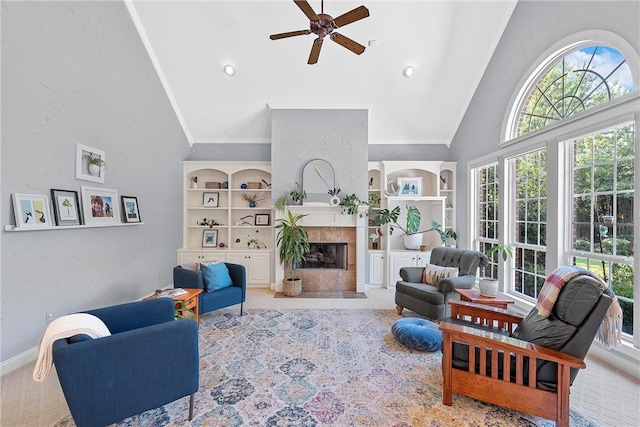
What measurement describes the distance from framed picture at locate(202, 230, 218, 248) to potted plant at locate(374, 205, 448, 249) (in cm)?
311

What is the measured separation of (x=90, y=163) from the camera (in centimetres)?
315

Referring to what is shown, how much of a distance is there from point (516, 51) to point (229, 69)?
407cm

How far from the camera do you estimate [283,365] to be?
8.05ft

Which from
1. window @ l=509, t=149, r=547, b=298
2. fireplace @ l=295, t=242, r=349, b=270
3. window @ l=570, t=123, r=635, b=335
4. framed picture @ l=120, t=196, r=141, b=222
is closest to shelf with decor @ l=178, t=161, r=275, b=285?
fireplace @ l=295, t=242, r=349, b=270

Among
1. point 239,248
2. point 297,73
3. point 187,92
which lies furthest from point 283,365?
point 187,92

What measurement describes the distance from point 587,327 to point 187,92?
560cm

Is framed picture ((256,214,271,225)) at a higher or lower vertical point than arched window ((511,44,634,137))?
lower

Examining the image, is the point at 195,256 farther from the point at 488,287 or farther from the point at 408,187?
the point at 488,287

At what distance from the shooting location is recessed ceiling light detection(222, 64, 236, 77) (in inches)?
169

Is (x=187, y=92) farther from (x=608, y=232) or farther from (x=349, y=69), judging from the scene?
(x=608, y=232)

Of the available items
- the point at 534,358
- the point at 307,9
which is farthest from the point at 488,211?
the point at 307,9

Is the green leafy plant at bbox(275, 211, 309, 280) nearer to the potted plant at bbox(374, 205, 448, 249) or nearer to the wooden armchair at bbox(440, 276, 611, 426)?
the potted plant at bbox(374, 205, 448, 249)

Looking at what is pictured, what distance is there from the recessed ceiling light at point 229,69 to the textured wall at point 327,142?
857mm

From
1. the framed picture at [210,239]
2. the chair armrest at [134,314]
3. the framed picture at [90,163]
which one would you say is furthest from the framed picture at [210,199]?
the chair armrest at [134,314]
